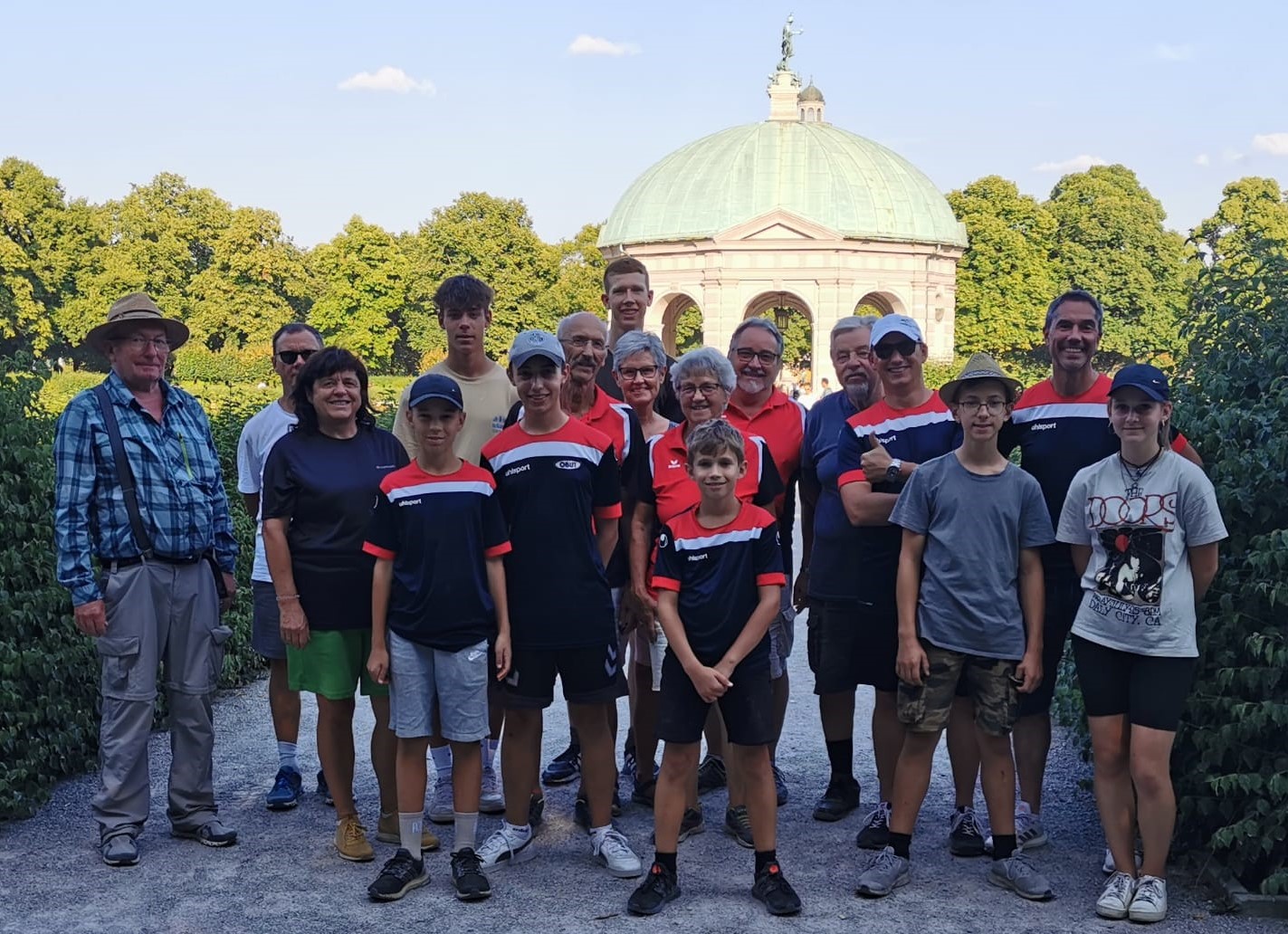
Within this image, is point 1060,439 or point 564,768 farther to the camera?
point 564,768

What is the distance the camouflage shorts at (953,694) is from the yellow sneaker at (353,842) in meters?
2.26

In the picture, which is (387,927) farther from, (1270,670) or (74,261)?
(74,261)

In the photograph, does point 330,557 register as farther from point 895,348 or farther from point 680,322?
point 680,322

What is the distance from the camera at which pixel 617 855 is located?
5.41 m

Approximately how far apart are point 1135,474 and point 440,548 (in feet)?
8.64

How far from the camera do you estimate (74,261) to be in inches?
2315

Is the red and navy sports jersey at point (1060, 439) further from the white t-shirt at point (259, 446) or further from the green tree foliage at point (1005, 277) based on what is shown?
the green tree foliage at point (1005, 277)

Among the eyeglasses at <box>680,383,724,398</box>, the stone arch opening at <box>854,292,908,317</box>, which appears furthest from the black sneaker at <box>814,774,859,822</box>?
the stone arch opening at <box>854,292,908,317</box>

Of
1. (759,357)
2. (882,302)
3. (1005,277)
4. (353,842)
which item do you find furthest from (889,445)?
(1005,277)

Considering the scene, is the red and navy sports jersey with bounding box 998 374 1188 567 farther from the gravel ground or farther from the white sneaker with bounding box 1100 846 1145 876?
the gravel ground

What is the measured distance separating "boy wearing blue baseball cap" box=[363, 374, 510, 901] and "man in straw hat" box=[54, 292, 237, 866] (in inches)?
38.9

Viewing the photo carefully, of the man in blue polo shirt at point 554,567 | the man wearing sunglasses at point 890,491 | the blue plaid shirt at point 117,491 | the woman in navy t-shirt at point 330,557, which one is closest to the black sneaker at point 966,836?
the man wearing sunglasses at point 890,491

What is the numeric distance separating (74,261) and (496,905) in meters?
59.9

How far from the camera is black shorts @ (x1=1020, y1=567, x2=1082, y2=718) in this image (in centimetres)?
542
